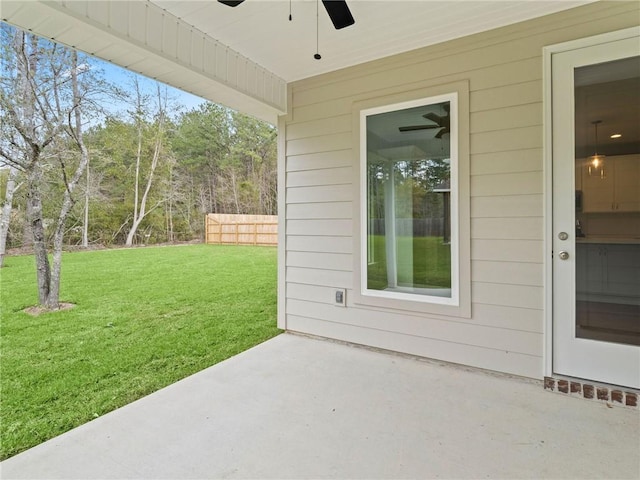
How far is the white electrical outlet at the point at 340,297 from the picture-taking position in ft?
10.2

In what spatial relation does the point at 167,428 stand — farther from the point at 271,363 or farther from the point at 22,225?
the point at 22,225

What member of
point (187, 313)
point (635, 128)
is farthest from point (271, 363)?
point (635, 128)

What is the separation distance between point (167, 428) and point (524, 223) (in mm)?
2601

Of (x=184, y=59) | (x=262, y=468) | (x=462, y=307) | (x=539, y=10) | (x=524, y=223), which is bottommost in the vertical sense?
(x=262, y=468)

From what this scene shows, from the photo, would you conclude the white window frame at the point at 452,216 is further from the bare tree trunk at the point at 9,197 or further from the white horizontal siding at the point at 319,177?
the bare tree trunk at the point at 9,197

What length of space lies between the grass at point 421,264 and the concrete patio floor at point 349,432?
0.73 m

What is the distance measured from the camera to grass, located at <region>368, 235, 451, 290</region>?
2681 mm

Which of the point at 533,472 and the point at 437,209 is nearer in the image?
the point at 533,472

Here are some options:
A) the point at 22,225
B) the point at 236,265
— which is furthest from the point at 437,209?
the point at 236,265

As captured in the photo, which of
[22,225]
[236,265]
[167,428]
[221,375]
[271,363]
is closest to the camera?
[167,428]

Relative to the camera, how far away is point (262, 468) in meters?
1.50

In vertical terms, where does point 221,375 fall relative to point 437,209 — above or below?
below

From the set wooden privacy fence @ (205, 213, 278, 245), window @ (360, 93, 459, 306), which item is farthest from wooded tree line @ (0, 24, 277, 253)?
window @ (360, 93, 459, 306)

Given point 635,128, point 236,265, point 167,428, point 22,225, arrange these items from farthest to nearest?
point 236,265 → point 22,225 → point 635,128 → point 167,428
